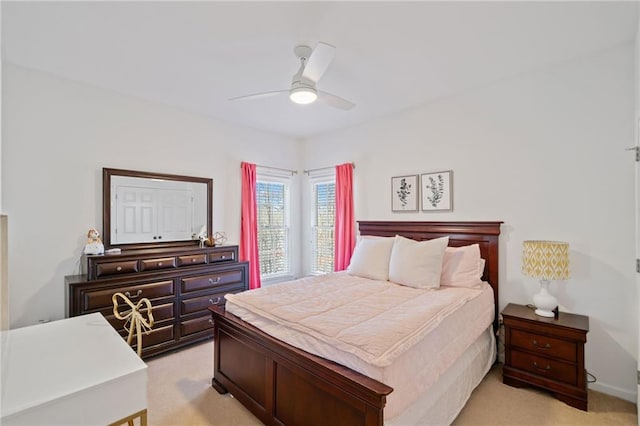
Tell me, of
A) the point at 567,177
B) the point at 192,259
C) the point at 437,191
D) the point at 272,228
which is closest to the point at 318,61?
the point at 437,191

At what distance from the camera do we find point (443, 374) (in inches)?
77.2

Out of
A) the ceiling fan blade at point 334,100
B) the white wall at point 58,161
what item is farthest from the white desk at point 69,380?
the ceiling fan blade at point 334,100

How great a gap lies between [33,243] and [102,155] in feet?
3.37

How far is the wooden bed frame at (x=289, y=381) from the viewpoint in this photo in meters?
1.46

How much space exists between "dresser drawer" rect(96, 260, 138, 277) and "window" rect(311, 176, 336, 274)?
8.64 feet

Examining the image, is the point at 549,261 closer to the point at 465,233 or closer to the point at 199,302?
the point at 465,233

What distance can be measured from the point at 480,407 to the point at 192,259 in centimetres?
303

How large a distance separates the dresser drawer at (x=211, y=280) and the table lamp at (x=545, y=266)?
3021 millimetres

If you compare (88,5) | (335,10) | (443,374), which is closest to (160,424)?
(443,374)

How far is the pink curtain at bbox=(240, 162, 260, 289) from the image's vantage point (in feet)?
14.1

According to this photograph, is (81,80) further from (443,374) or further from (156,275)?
(443,374)

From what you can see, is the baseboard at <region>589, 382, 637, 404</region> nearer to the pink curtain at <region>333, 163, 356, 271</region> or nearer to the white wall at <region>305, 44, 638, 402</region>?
the white wall at <region>305, 44, 638, 402</region>

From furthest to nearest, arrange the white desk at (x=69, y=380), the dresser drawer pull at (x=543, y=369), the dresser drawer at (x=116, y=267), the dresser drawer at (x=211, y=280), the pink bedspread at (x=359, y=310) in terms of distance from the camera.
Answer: the dresser drawer at (x=211, y=280) → the dresser drawer at (x=116, y=267) → the dresser drawer pull at (x=543, y=369) → the pink bedspread at (x=359, y=310) → the white desk at (x=69, y=380)

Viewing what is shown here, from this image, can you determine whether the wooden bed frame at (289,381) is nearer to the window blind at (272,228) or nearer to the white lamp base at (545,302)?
the white lamp base at (545,302)
